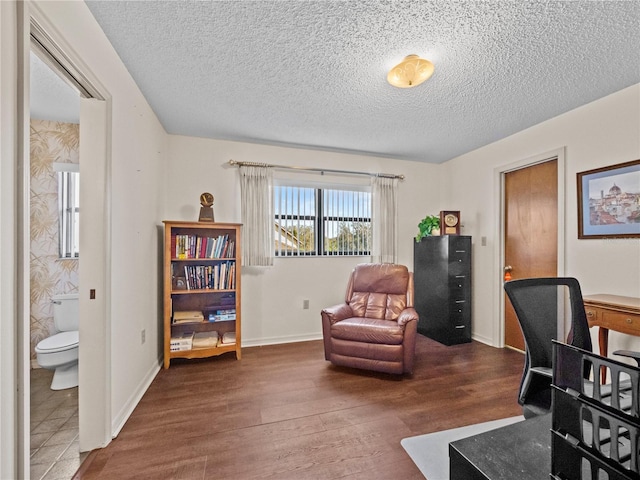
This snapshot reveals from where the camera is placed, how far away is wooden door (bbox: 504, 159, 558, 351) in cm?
297

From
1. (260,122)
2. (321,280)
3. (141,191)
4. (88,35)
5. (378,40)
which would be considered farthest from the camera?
(321,280)

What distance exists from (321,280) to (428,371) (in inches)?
64.5

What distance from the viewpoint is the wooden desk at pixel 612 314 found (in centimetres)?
193

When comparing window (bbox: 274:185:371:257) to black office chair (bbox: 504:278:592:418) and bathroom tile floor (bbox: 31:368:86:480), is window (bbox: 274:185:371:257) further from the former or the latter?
black office chair (bbox: 504:278:592:418)

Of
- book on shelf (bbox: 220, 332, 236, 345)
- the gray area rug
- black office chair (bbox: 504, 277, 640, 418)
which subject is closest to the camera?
black office chair (bbox: 504, 277, 640, 418)

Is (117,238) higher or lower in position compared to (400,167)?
lower

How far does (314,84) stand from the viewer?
2270 mm

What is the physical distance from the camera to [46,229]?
281 centimetres

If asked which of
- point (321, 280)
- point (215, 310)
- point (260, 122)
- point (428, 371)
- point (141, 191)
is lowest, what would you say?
point (428, 371)

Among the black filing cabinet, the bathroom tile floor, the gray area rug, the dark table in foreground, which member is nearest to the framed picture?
the black filing cabinet

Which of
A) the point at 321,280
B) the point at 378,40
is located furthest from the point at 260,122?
the point at 321,280

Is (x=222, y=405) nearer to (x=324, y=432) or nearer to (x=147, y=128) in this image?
(x=324, y=432)

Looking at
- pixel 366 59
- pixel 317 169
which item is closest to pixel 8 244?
pixel 366 59

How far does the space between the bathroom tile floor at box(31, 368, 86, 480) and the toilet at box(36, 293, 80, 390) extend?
99 millimetres
